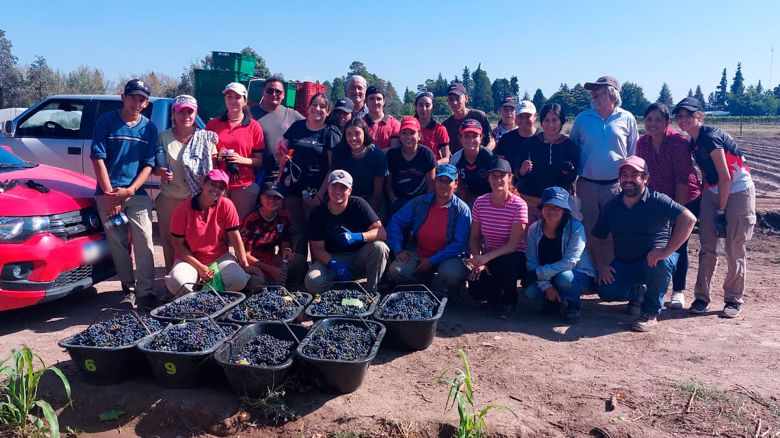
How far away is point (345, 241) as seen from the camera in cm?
537

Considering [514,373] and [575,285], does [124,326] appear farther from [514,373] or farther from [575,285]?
[575,285]

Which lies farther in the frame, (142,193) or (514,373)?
(142,193)

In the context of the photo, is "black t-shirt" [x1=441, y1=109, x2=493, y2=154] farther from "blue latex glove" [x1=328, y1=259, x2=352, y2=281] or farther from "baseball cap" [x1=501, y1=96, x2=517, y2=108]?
"blue latex glove" [x1=328, y1=259, x2=352, y2=281]

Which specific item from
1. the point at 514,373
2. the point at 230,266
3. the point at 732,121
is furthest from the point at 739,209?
the point at 732,121

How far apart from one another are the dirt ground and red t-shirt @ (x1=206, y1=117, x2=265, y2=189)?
198 centimetres

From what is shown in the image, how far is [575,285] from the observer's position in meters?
5.25

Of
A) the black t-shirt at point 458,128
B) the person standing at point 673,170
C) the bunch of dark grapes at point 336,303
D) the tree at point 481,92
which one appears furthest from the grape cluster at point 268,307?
the tree at point 481,92

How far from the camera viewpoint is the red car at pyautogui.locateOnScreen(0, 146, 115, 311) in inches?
186

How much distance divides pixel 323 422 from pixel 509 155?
11.8 feet

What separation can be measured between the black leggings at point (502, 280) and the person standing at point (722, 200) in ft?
5.85

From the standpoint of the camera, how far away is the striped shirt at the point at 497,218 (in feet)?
17.4

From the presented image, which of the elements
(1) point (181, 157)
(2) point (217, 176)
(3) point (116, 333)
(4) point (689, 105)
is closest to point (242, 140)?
(1) point (181, 157)

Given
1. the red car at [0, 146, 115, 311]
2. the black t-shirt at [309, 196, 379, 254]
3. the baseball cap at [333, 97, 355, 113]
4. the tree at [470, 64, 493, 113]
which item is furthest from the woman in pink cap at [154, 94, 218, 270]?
the tree at [470, 64, 493, 113]

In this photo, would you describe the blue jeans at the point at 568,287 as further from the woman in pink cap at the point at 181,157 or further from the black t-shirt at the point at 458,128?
the woman in pink cap at the point at 181,157
